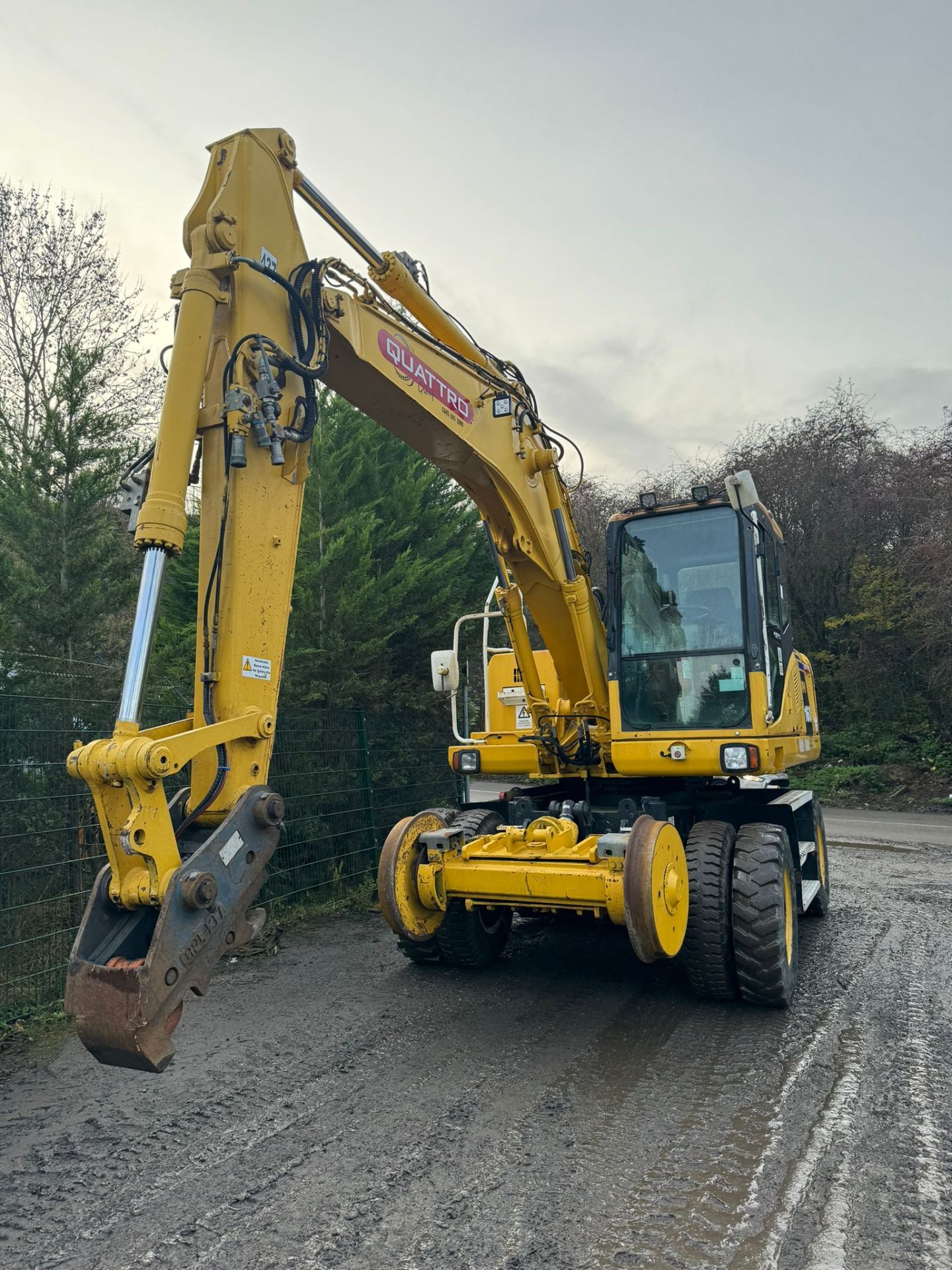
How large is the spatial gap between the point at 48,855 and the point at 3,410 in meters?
7.06

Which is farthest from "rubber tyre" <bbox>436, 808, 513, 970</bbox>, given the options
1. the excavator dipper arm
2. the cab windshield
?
the excavator dipper arm

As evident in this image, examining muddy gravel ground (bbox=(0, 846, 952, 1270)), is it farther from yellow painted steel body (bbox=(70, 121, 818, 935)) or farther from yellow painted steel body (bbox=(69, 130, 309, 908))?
yellow painted steel body (bbox=(69, 130, 309, 908))

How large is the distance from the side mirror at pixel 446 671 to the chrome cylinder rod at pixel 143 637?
3138mm

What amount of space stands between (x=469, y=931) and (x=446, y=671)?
179cm

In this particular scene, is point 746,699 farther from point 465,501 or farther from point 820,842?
point 465,501

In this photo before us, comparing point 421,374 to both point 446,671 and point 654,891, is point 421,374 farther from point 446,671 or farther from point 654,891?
point 654,891

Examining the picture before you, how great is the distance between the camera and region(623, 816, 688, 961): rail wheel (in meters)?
4.36

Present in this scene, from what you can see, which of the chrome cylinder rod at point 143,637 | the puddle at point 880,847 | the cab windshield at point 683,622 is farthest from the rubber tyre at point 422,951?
the puddle at point 880,847

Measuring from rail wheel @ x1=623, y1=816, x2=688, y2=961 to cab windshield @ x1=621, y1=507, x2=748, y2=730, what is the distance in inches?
50.4

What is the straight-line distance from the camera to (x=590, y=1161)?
3.38 m

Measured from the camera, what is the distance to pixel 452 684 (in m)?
6.46

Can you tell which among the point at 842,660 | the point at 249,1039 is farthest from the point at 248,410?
the point at 842,660

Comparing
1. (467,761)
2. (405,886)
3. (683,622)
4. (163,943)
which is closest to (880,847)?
(683,622)

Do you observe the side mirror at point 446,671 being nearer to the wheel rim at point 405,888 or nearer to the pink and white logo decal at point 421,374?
the wheel rim at point 405,888
